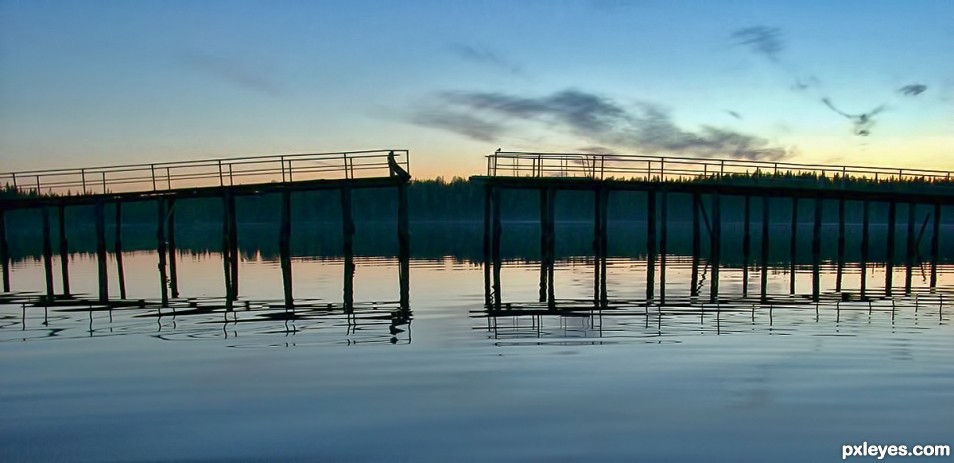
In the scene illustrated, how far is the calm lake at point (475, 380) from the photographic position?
843 centimetres

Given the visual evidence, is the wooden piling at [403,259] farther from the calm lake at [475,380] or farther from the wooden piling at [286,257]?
the wooden piling at [286,257]

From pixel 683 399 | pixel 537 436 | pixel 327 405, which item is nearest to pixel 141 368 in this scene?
pixel 327 405

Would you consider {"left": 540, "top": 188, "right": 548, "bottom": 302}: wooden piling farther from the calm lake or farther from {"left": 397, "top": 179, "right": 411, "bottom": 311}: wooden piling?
{"left": 397, "top": 179, "right": 411, "bottom": 311}: wooden piling

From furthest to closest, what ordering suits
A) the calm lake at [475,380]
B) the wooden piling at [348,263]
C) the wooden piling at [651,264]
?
the wooden piling at [651,264] < the wooden piling at [348,263] < the calm lake at [475,380]

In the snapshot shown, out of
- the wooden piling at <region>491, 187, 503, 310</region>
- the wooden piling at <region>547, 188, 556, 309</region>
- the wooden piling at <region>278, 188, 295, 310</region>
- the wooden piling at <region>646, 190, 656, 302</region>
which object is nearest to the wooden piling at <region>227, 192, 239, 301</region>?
the wooden piling at <region>278, 188, 295, 310</region>

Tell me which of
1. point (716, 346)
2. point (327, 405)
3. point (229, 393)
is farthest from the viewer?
point (716, 346)

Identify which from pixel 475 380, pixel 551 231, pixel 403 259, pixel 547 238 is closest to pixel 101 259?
pixel 403 259

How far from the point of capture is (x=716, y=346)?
1424 cm

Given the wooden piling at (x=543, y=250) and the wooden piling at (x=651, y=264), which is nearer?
the wooden piling at (x=651, y=264)

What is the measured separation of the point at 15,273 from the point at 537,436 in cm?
3563

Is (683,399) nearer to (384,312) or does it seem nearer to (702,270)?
(384,312)

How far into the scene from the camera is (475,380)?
1143 centimetres

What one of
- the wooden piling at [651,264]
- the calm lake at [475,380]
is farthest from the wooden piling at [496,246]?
the wooden piling at [651,264]

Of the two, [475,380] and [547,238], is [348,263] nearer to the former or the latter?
[547,238]
